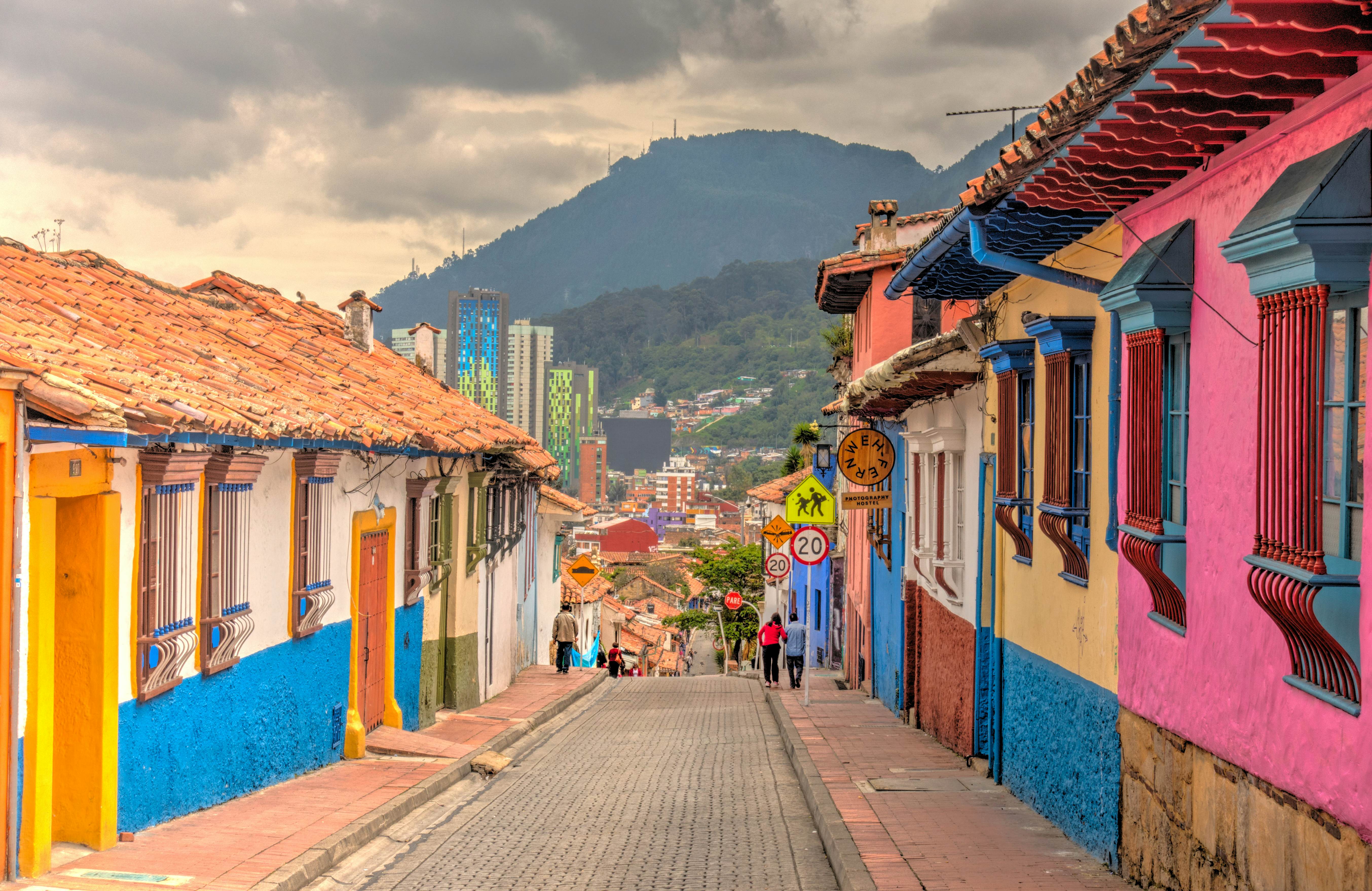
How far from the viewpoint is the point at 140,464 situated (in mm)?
7934

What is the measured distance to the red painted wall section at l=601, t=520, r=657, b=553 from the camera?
134 meters

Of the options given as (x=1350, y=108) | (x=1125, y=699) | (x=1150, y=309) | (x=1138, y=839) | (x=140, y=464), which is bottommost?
(x=1138, y=839)

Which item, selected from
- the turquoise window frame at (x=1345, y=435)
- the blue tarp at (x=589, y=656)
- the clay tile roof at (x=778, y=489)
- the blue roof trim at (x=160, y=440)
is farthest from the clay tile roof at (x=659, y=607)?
the turquoise window frame at (x=1345, y=435)

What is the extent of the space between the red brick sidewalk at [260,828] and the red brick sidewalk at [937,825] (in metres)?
3.68

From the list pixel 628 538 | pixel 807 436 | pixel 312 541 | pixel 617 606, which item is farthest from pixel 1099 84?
pixel 628 538

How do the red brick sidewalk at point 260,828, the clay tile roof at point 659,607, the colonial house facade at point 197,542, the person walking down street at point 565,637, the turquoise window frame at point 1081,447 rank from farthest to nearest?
the clay tile roof at point 659,607 → the person walking down street at point 565,637 → the turquoise window frame at point 1081,447 → the red brick sidewalk at point 260,828 → the colonial house facade at point 197,542

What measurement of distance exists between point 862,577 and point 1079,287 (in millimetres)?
17017

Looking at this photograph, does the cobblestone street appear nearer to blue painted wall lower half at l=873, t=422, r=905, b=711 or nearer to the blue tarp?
blue painted wall lower half at l=873, t=422, r=905, b=711

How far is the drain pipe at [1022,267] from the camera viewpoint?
8.24m

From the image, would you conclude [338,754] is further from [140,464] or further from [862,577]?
[862,577]

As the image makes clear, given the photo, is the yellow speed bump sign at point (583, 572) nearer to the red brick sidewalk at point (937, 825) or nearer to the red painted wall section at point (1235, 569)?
the red brick sidewalk at point (937, 825)

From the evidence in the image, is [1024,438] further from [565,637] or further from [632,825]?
[565,637]

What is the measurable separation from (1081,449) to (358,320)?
11.3 metres

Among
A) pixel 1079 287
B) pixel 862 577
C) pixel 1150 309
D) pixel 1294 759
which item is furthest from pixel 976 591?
pixel 862 577
